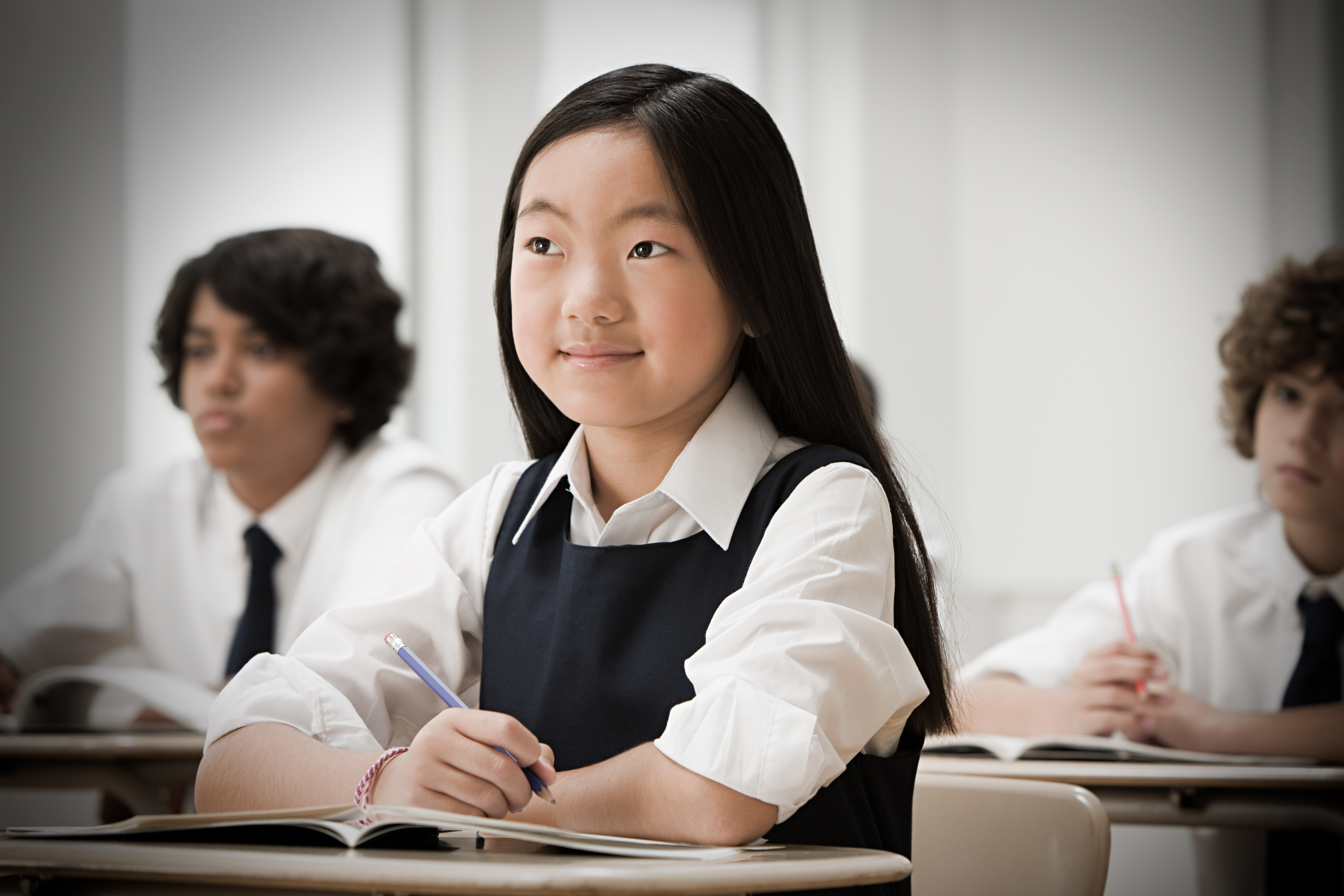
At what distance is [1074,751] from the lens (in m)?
1.69

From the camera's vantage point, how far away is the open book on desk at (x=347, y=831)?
0.71m

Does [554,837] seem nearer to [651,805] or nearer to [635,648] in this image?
[651,805]

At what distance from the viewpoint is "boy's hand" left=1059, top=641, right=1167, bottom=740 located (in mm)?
1935

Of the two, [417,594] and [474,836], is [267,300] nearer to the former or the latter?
[417,594]

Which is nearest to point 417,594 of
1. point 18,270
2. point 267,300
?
point 267,300

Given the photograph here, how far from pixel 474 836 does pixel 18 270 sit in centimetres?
331

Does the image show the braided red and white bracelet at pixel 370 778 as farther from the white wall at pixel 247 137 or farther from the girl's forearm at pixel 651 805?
the white wall at pixel 247 137

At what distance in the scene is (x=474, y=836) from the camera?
0.91 m

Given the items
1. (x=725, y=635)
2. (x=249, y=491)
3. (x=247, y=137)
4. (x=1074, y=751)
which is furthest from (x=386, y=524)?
(x=247, y=137)

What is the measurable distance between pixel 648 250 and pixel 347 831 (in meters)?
0.56

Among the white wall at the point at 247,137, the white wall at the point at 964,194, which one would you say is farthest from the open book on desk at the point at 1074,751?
the white wall at the point at 247,137

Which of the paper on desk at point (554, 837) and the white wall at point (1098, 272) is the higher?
the white wall at point (1098, 272)

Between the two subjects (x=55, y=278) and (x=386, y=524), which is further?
(x=55, y=278)

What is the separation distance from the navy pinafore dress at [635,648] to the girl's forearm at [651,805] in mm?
114
